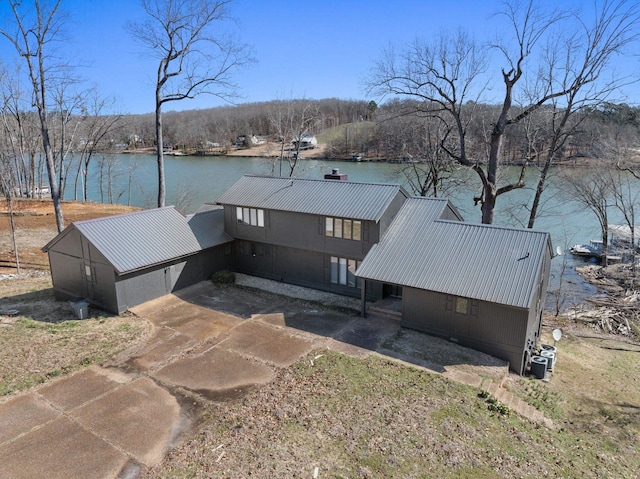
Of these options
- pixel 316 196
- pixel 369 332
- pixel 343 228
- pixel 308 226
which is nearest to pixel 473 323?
pixel 369 332

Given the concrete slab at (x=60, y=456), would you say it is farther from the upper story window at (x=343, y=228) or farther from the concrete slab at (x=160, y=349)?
the upper story window at (x=343, y=228)

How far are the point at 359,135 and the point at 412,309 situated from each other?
200ft

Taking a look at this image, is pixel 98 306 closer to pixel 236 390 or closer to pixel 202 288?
pixel 202 288

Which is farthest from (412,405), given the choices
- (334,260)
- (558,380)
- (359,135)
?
(359,135)

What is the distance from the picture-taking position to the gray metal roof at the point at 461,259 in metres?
13.1

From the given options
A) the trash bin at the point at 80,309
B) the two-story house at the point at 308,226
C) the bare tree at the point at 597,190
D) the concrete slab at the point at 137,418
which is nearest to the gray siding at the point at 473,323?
the two-story house at the point at 308,226

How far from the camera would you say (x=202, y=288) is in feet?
62.0

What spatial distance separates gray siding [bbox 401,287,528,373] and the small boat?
2032 cm

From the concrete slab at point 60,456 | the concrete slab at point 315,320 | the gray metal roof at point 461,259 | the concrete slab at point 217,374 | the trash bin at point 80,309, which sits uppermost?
the gray metal roof at point 461,259

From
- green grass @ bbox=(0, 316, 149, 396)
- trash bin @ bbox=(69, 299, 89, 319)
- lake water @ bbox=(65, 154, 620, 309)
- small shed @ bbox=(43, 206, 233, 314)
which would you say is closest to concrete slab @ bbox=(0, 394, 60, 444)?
green grass @ bbox=(0, 316, 149, 396)

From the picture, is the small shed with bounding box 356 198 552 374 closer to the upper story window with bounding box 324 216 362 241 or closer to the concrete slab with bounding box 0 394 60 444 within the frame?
the upper story window with bounding box 324 216 362 241

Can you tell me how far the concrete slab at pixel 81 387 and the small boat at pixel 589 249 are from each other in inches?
1133

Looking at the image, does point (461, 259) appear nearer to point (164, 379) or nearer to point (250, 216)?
point (250, 216)

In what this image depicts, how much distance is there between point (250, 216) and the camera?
19.7 m
